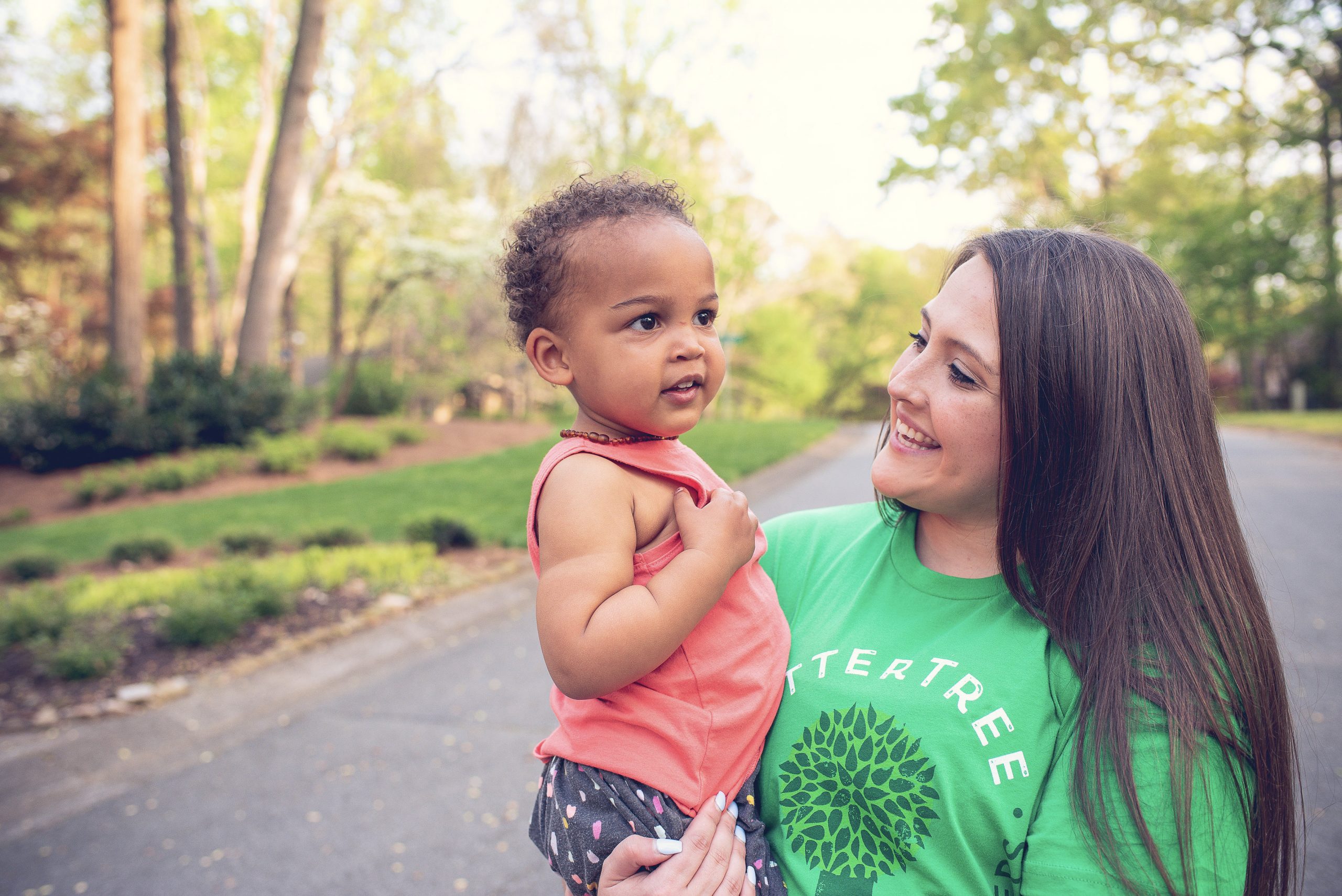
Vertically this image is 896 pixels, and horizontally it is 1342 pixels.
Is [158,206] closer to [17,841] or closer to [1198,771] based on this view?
[17,841]

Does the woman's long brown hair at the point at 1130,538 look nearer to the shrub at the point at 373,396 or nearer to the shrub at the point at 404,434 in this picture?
the shrub at the point at 404,434

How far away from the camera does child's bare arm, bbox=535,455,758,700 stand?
1.26 metres

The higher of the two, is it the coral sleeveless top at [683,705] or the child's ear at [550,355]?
the child's ear at [550,355]

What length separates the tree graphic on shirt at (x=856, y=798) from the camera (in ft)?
4.40

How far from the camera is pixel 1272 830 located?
4.28 feet

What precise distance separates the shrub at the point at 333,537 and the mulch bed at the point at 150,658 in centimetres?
140

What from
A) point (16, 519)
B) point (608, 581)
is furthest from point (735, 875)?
point (16, 519)

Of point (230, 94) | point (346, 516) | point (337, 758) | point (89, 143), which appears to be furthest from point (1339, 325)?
point (230, 94)

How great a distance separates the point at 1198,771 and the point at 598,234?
4.05ft

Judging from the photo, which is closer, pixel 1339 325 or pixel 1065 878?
pixel 1065 878

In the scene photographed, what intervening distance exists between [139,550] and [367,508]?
2.96 metres

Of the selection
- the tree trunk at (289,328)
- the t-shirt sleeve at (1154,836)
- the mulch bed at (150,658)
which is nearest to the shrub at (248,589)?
the mulch bed at (150,658)

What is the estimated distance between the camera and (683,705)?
140 centimetres

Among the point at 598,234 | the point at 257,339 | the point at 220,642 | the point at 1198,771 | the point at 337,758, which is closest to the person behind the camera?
the point at 1198,771
